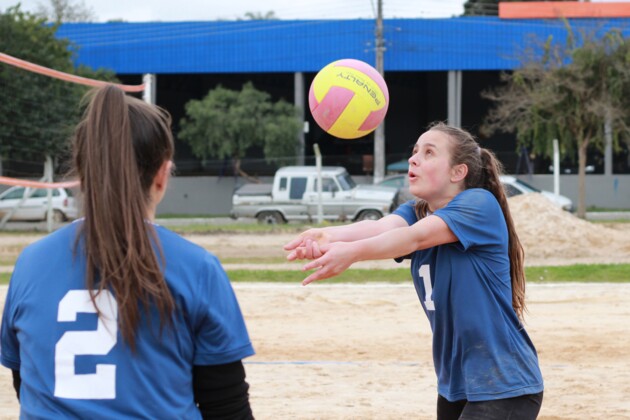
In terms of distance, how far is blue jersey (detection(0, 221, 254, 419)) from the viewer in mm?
2172

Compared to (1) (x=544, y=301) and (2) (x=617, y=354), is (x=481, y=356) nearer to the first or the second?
(2) (x=617, y=354)

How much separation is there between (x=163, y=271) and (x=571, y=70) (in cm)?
2857

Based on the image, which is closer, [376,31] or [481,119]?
[376,31]

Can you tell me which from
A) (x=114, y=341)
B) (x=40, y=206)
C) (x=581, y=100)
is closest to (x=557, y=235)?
(x=581, y=100)

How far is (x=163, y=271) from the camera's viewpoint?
2184mm

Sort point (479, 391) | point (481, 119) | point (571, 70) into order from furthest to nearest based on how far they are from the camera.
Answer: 1. point (481, 119)
2. point (571, 70)
3. point (479, 391)

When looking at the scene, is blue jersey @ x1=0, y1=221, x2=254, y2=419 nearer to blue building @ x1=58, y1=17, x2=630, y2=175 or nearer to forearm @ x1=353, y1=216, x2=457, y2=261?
forearm @ x1=353, y1=216, x2=457, y2=261

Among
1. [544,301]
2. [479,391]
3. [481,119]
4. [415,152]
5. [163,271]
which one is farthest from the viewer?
[481,119]

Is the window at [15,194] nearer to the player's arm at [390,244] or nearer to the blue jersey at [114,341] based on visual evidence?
the player's arm at [390,244]

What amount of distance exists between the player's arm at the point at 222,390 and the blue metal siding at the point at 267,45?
36.0 m

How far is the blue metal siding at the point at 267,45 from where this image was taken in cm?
3775

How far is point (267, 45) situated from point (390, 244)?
1397 inches

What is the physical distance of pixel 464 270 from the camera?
362 centimetres

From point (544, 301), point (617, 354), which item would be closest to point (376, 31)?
point (544, 301)
